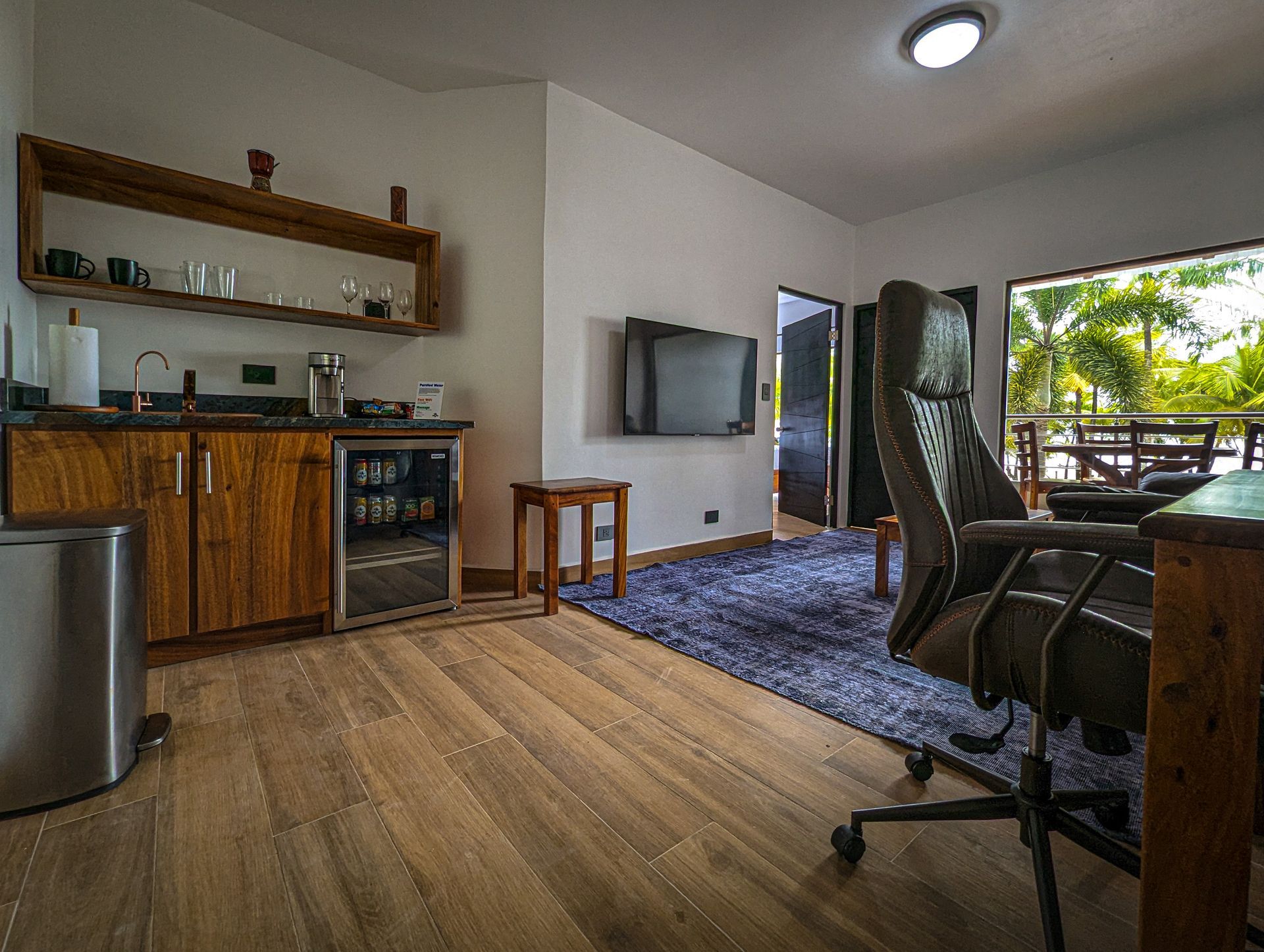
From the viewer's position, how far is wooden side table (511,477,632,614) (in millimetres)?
2707

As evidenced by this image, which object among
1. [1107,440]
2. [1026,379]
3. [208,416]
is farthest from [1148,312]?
[208,416]

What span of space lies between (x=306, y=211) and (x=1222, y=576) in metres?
3.23

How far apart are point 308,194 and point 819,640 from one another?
3.20 meters

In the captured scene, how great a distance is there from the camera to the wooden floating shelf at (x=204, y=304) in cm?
215

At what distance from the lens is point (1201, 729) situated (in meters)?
0.69

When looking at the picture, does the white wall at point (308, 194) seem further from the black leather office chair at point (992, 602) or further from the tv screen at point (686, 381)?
the black leather office chair at point (992, 602)

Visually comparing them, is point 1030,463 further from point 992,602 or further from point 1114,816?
point 992,602

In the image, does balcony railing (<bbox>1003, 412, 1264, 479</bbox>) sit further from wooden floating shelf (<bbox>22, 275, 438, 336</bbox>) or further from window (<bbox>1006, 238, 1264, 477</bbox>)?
wooden floating shelf (<bbox>22, 275, 438, 336</bbox>)

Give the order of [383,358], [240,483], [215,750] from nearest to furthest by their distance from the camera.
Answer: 1. [215,750]
2. [240,483]
3. [383,358]

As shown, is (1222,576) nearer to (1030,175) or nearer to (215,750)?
(215,750)

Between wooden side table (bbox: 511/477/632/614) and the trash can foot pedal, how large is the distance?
1409 millimetres

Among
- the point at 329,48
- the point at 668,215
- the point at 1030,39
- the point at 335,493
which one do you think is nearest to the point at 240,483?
the point at 335,493

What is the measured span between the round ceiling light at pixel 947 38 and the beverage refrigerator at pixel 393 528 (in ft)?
9.24

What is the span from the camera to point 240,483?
7.07 feet
